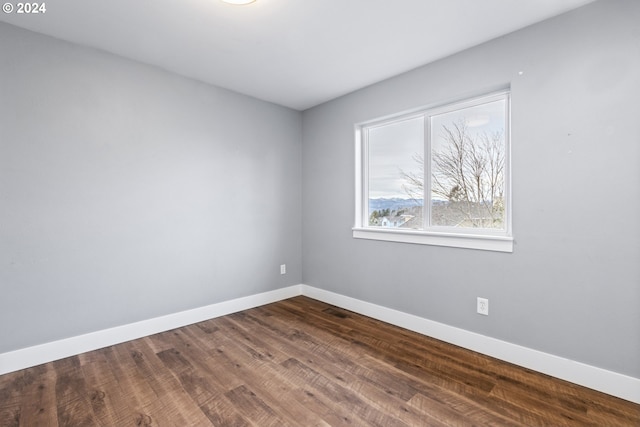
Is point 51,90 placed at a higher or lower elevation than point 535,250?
higher

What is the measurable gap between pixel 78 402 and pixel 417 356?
2234mm

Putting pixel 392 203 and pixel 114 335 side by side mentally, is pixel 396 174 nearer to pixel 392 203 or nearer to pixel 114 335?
pixel 392 203

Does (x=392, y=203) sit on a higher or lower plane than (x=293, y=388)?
higher

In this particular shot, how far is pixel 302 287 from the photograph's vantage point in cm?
395

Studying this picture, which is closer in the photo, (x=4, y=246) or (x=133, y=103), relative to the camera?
(x=4, y=246)

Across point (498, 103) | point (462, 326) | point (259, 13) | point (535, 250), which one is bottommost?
point (462, 326)

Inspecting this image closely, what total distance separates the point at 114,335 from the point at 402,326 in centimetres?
252

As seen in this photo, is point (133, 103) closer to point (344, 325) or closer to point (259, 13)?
point (259, 13)

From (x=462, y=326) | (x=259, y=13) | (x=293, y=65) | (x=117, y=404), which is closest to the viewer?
(x=117, y=404)

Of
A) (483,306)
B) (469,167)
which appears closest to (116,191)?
(469,167)

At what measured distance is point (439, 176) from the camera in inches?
108

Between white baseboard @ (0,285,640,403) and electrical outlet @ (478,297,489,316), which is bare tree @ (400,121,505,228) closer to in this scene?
electrical outlet @ (478,297,489,316)

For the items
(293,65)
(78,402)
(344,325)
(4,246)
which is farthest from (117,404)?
(293,65)

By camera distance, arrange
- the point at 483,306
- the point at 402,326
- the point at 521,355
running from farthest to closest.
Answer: the point at 402,326, the point at 483,306, the point at 521,355
